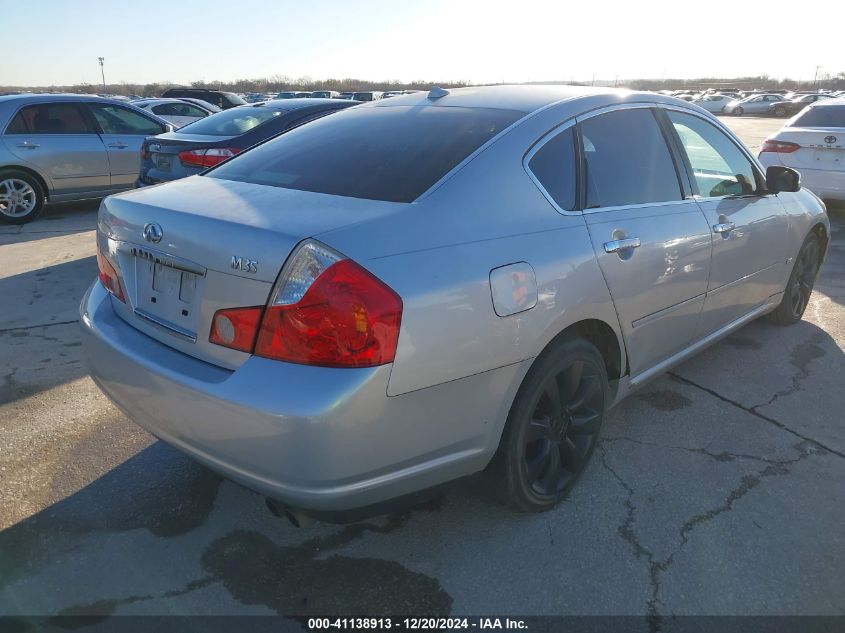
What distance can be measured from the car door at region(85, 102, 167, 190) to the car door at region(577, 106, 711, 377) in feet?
25.5

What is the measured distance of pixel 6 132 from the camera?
27.3 feet

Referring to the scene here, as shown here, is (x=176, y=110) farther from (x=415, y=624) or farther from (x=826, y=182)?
(x=415, y=624)

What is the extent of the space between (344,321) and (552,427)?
46.1 inches

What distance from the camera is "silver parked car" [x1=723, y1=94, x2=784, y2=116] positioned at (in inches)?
1740

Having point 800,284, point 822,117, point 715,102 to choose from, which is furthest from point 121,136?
point 715,102

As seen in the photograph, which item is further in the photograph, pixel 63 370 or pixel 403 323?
pixel 63 370

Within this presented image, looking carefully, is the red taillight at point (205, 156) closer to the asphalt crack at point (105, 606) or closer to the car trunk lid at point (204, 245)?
the car trunk lid at point (204, 245)

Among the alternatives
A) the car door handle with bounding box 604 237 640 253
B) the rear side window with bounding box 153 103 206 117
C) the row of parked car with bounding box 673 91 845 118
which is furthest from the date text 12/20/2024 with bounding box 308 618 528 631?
the row of parked car with bounding box 673 91 845 118

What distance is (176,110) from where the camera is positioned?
16672 millimetres

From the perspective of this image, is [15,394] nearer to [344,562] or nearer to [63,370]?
[63,370]

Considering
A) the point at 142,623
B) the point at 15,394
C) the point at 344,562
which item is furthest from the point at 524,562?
the point at 15,394

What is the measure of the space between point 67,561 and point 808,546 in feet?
9.13

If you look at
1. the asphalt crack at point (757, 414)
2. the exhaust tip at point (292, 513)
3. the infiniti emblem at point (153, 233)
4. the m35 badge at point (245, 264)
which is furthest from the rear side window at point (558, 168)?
the asphalt crack at point (757, 414)

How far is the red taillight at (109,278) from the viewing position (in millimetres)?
2658
